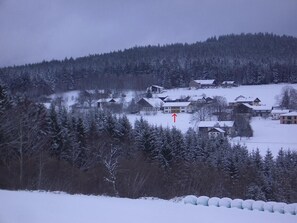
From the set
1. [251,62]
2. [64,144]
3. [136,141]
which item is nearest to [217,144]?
[136,141]

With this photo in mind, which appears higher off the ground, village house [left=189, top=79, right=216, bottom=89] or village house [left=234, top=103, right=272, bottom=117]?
village house [left=189, top=79, right=216, bottom=89]

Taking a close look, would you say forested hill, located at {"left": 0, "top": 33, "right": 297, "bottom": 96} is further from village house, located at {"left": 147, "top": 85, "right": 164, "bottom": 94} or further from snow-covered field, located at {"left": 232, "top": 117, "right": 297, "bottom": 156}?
snow-covered field, located at {"left": 232, "top": 117, "right": 297, "bottom": 156}

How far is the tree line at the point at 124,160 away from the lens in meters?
7.19

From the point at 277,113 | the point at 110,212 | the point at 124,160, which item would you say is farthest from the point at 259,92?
the point at 110,212

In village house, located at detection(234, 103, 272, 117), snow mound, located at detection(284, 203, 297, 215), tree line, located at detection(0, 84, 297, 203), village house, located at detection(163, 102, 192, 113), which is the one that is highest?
village house, located at detection(234, 103, 272, 117)

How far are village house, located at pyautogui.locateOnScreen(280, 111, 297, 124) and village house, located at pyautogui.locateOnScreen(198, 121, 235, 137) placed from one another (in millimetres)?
3833

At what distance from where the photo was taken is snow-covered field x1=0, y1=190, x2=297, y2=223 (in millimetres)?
3046

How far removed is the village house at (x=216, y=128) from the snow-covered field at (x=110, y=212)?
9.40 metres

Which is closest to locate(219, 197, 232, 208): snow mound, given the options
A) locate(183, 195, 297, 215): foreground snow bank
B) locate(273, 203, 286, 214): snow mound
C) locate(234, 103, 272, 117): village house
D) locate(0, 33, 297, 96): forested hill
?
locate(183, 195, 297, 215): foreground snow bank

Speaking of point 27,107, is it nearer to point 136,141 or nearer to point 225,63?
point 136,141

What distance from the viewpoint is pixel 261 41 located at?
93.6 feet

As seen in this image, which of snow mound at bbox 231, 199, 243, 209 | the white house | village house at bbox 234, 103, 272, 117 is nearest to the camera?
snow mound at bbox 231, 199, 243, 209

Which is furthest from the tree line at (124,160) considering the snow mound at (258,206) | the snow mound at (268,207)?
the snow mound at (268,207)

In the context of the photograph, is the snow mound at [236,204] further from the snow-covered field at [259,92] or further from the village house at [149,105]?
the village house at [149,105]
